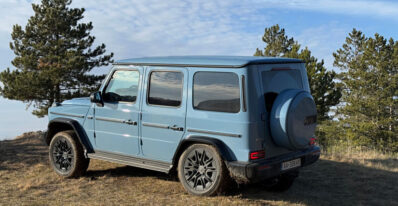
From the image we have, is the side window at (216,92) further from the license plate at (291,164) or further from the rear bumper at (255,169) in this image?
the license plate at (291,164)

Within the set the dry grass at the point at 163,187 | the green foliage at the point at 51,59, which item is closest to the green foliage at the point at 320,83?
the green foliage at the point at 51,59

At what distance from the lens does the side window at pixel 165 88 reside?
553 centimetres

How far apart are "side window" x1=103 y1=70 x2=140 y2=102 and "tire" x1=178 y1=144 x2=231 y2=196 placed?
1.31 meters

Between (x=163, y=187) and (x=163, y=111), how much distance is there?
125 cm

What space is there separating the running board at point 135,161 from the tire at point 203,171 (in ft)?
0.98

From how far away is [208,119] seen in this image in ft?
17.0

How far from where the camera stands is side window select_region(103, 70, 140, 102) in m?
6.03

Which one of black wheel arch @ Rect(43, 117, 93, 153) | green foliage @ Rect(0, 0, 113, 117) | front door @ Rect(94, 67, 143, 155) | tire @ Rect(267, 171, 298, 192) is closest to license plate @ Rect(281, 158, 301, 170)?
tire @ Rect(267, 171, 298, 192)

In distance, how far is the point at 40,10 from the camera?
28.2m

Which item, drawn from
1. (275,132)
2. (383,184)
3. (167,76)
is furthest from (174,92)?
(383,184)

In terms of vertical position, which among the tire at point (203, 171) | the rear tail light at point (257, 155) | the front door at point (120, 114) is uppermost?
the front door at point (120, 114)

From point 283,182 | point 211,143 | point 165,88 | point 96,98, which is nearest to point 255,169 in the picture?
point 211,143

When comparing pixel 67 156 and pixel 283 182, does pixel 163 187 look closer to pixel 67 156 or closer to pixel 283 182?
pixel 283 182

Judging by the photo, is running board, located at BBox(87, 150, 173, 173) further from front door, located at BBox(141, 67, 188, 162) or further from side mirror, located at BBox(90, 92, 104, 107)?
side mirror, located at BBox(90, 92, 104, 107)
